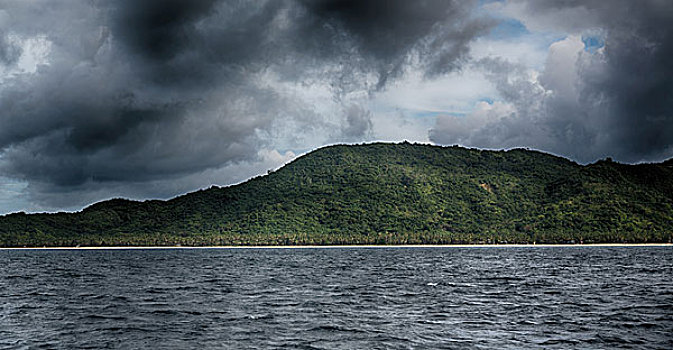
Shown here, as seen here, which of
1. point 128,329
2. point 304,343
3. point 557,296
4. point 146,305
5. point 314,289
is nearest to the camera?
point 304,343

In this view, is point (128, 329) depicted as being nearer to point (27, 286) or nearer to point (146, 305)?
point (146, 305)

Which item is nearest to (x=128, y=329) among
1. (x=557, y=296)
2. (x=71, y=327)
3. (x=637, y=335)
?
(x=71, y=327)

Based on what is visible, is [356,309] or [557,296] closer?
[356,309]

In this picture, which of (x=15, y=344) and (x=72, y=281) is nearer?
(x=15, y=344)

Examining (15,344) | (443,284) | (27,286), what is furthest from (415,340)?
(27,286)

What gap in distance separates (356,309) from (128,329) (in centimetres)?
2248

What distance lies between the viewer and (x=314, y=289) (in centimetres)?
7744

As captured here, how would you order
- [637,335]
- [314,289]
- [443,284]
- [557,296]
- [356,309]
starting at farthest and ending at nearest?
[443,284], [314,289], [557,296], [356,309], [637,335]

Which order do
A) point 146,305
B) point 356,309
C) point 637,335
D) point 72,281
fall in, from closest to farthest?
point 637,335, point 356,309, point 146,305, point 72,281

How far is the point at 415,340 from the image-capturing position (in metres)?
39.8

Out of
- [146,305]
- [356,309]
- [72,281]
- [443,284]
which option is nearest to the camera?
[356,309]

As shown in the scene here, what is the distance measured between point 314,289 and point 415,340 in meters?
38.9

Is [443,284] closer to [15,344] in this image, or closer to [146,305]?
[146,305]

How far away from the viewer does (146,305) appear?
61625 millimetres
